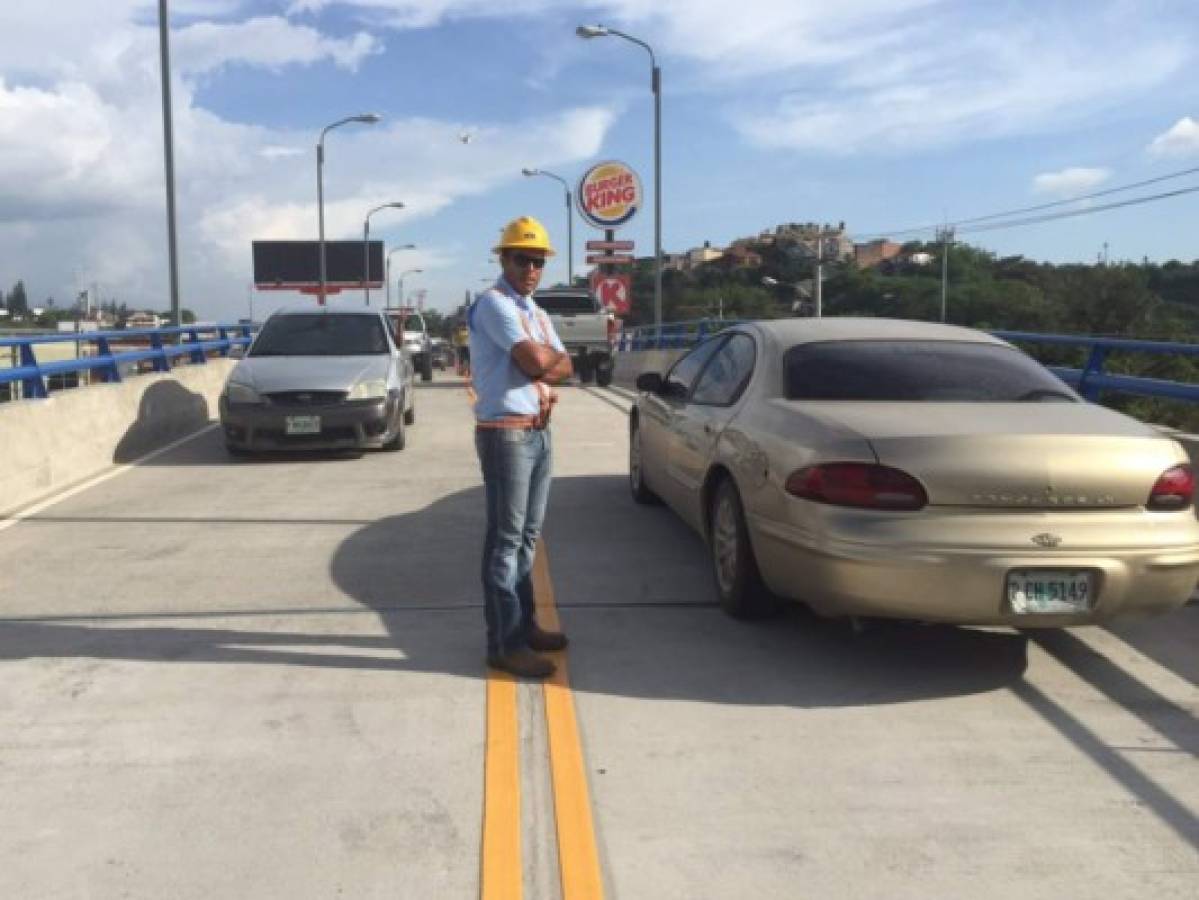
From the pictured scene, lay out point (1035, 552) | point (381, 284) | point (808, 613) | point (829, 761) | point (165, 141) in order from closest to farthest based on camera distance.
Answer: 1. point (829, 761)
2. point (1035, 552)
3. point (808, 613)
4. point (165, 141)
5. point (381, 284)

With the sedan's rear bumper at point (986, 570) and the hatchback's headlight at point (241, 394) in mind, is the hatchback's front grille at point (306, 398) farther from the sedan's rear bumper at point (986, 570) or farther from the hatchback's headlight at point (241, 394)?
the sedan's rear bumper at point (986, 570)

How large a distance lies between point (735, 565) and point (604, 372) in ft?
61.3

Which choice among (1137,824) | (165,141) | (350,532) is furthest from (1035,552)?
(165,141)

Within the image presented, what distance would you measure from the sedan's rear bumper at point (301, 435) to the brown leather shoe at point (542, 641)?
21.0 ft

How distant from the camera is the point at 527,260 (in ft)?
15.0

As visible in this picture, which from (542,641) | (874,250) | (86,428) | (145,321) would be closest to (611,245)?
(86,428)

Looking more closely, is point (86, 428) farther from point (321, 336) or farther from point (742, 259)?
point (742, 259)

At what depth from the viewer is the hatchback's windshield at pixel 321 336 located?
12227 mm

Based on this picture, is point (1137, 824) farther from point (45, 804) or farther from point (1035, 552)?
point (45, 804)

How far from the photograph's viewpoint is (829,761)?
3.83 metres

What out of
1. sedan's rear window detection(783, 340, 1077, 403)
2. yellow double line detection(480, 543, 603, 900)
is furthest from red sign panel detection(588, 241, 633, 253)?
yellow double line detection(480, 543, 603, 900)

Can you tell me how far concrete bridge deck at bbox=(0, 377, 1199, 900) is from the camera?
3.12m

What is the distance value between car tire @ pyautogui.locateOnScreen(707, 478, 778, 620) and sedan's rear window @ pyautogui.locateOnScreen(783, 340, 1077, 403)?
0.63 metres

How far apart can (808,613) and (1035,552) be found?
154 cm
